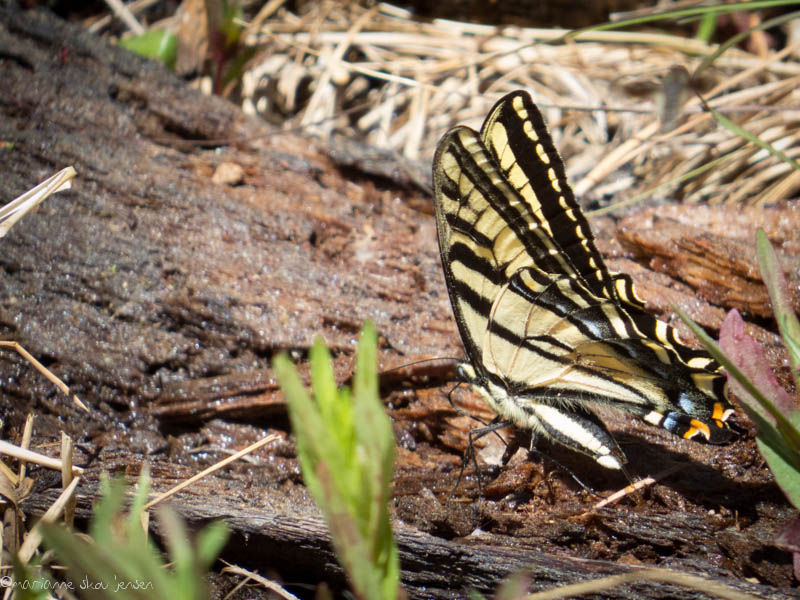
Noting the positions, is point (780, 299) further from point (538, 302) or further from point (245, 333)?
point (245, 333)

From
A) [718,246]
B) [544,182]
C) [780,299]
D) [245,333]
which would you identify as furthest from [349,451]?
[718,246]

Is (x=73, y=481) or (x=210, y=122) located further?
(x=210, y=122)

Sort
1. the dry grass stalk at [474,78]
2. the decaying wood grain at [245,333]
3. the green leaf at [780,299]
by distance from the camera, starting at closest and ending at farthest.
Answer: the green leaf at [780,299] < the decaying wood grain at [245,333] < the dry grass stalk at [474,78]

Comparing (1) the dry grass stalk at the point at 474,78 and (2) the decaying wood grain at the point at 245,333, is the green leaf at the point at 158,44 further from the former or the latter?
(2) the decaying wood grain at the point at 245,333

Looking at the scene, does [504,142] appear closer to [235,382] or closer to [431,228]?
[431,228]

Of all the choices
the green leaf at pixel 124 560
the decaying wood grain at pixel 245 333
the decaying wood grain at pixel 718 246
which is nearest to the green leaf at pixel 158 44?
the decaying wood grain at pixel 245 333

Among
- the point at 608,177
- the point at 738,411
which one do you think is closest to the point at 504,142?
the point at 738,411
